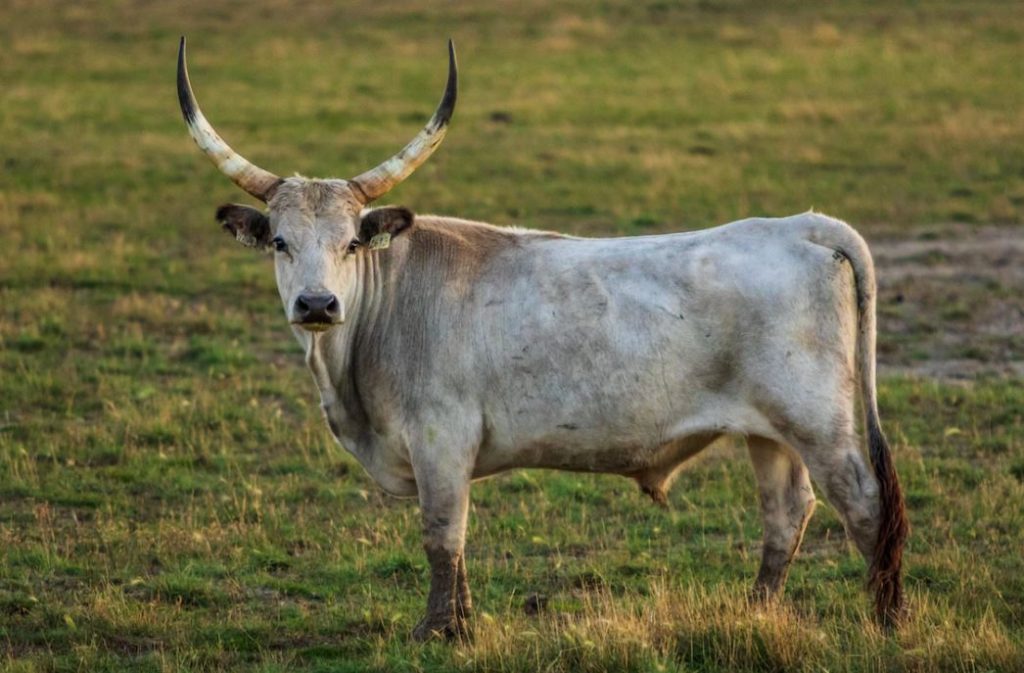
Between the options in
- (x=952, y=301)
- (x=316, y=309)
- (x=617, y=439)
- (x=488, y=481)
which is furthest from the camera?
(x=952, y=301)

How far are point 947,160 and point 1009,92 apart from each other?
5.83m

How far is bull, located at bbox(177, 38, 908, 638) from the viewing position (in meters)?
7.56

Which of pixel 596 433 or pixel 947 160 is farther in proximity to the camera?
pixel 947 160

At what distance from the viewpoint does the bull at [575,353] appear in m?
7.56

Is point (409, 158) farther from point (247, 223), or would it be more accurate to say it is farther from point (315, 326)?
point (315, 326)

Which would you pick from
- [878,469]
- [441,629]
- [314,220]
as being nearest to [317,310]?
[314,220]

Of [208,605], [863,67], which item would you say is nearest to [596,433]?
[208,605]

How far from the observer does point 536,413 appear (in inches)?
306

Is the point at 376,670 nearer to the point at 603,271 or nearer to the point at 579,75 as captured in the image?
the point at 603,271

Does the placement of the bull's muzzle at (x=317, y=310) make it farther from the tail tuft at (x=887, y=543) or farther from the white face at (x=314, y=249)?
the tail tuft at (x=887, y=543)

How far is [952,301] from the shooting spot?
1551 cm

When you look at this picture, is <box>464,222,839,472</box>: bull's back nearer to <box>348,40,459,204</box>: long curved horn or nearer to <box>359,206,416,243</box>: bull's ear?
<box>359,206,416,243</box>: bull's ear

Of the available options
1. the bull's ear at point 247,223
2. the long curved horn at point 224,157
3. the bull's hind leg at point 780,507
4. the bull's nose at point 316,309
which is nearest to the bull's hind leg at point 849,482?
the bull's hind leg at point 780,507

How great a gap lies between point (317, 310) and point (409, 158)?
1.12 meters
